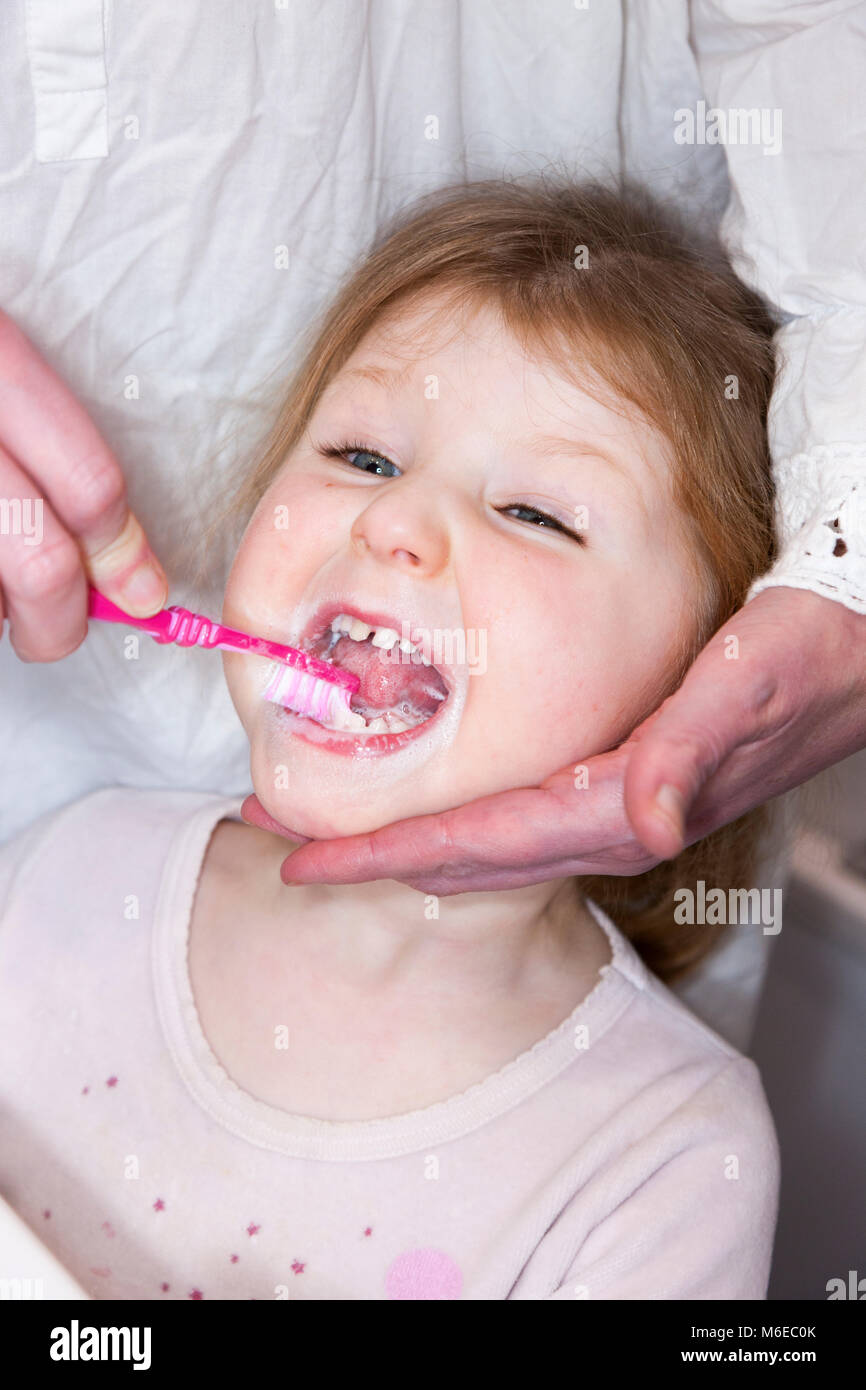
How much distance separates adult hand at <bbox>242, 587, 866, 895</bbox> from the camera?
35.5 inches

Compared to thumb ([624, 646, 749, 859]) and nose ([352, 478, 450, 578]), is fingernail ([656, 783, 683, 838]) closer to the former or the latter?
thumb ([624, 646, 749, 859])

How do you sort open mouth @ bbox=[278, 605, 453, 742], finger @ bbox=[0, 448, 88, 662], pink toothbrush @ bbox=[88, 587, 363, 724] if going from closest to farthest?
1. finger @ bbox=[0, 448, 88, 662]
2. pink toothbrush @ bbox=[88, 587, 363, 724]
3. open mouth @ bbox=[278, 605, 453, 742]

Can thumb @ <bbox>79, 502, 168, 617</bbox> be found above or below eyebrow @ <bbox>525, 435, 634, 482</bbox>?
below

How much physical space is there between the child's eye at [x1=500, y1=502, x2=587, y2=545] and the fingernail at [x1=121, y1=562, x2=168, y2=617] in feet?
0.93

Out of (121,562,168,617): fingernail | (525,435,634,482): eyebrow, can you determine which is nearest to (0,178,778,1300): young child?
(525,435,634,482): eyebrow

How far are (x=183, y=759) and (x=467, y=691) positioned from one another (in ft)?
1.83

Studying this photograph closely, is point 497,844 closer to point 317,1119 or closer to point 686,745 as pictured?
point 686,745

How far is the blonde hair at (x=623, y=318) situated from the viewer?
1.12 meters

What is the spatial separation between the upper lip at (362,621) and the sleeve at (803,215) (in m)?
0.28

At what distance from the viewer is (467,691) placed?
1.00 metres

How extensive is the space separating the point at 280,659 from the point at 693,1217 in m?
0.59

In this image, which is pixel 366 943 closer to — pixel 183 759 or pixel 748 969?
pixel 183 759
